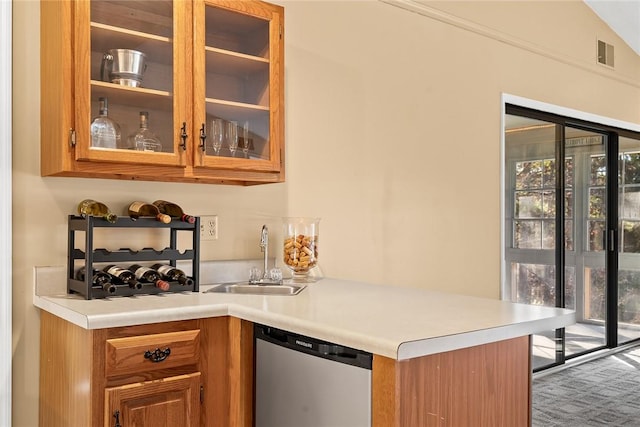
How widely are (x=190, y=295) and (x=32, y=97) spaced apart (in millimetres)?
913

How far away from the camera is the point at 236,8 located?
7.54ft

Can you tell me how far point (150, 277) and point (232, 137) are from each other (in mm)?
613

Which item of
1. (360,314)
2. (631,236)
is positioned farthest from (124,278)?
(631,236)

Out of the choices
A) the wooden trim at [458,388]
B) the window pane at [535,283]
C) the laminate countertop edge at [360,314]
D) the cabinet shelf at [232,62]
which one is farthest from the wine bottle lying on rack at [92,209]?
the window pane at [535,283]

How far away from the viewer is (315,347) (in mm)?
1649

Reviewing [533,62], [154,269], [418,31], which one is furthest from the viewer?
[533,62]

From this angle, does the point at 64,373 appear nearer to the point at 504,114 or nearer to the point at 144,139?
the point at 144,139

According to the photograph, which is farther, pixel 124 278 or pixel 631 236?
pixel 631 236

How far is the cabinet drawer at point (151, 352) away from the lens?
1717 millimetres

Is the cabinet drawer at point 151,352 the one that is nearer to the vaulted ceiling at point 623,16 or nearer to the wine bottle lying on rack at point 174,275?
the wine bottle lying on rack at point 174,275

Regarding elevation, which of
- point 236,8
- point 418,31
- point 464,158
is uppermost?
point 418,31

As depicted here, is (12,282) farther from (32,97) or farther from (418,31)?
(418,31)

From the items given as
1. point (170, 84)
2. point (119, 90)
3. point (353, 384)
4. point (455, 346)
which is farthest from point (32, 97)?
point (455, 346)

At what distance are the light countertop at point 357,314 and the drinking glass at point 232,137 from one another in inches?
22.0
